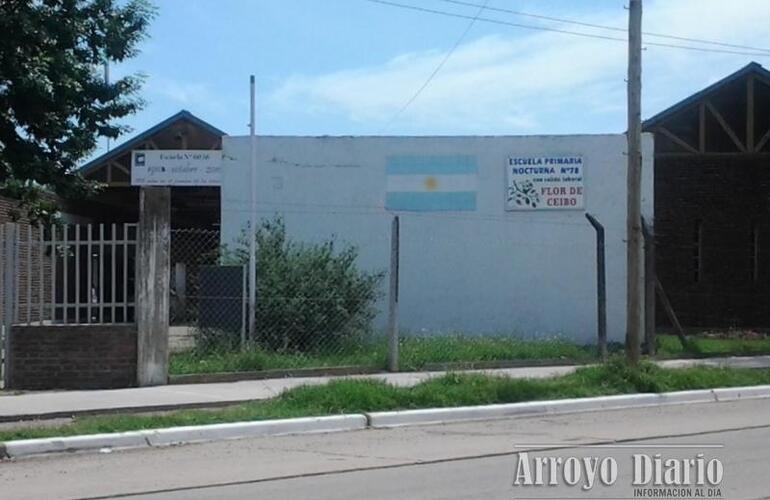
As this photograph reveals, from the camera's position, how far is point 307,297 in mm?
17656

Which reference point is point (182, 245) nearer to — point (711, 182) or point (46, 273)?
point (46, 273)

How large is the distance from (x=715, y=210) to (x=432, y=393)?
17.7 m

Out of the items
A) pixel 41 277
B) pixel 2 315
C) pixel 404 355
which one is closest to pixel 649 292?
pixel 404 355

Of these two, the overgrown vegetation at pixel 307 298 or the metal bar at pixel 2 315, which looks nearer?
the metal bar at pixel 2 315

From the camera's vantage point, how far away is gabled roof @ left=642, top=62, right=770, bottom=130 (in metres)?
27.0

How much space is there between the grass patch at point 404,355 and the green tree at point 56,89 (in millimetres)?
3244

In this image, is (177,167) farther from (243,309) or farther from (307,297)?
(243,309)

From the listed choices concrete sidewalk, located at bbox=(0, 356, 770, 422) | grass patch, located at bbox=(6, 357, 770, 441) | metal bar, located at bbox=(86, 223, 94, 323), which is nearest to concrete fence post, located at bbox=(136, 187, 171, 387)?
concrete sidewalk, located at bbox=(0, 356, 770, 422)

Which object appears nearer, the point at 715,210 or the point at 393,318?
the point at 393,318

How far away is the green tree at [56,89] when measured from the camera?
1329cm

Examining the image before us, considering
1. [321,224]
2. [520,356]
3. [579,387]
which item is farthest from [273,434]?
[321,224]

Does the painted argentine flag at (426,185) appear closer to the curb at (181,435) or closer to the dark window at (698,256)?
the dark window at (698,256)

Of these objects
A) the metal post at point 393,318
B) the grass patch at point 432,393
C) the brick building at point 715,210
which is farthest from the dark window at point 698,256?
the metal post at point 393,318

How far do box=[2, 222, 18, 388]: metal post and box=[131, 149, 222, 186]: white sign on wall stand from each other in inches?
445
